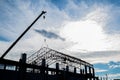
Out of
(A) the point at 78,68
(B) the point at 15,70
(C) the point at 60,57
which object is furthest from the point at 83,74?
(B) the point at 15,70

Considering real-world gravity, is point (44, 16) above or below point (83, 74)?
above

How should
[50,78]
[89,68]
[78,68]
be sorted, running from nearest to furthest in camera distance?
[50,78]
[78,68]
[89,68]

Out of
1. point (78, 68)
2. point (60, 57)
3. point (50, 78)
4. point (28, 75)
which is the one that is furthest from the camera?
point (78, 68)

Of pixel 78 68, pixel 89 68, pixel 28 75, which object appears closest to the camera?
pixel 28 75

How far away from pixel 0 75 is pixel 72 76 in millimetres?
18351

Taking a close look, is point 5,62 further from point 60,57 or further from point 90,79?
point 90,79

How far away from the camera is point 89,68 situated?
141 ft

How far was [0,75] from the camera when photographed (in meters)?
18.7

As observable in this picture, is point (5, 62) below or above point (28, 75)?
above

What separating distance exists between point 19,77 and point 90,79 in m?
27.3

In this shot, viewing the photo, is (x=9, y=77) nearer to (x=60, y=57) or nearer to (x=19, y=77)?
(x=19, y=77)

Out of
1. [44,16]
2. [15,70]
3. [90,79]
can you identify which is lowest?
[90,79]

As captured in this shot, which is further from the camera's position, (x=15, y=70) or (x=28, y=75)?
(x=28, y=75)

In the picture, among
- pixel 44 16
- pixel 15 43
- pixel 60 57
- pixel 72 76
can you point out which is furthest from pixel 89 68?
pixel 15 43
